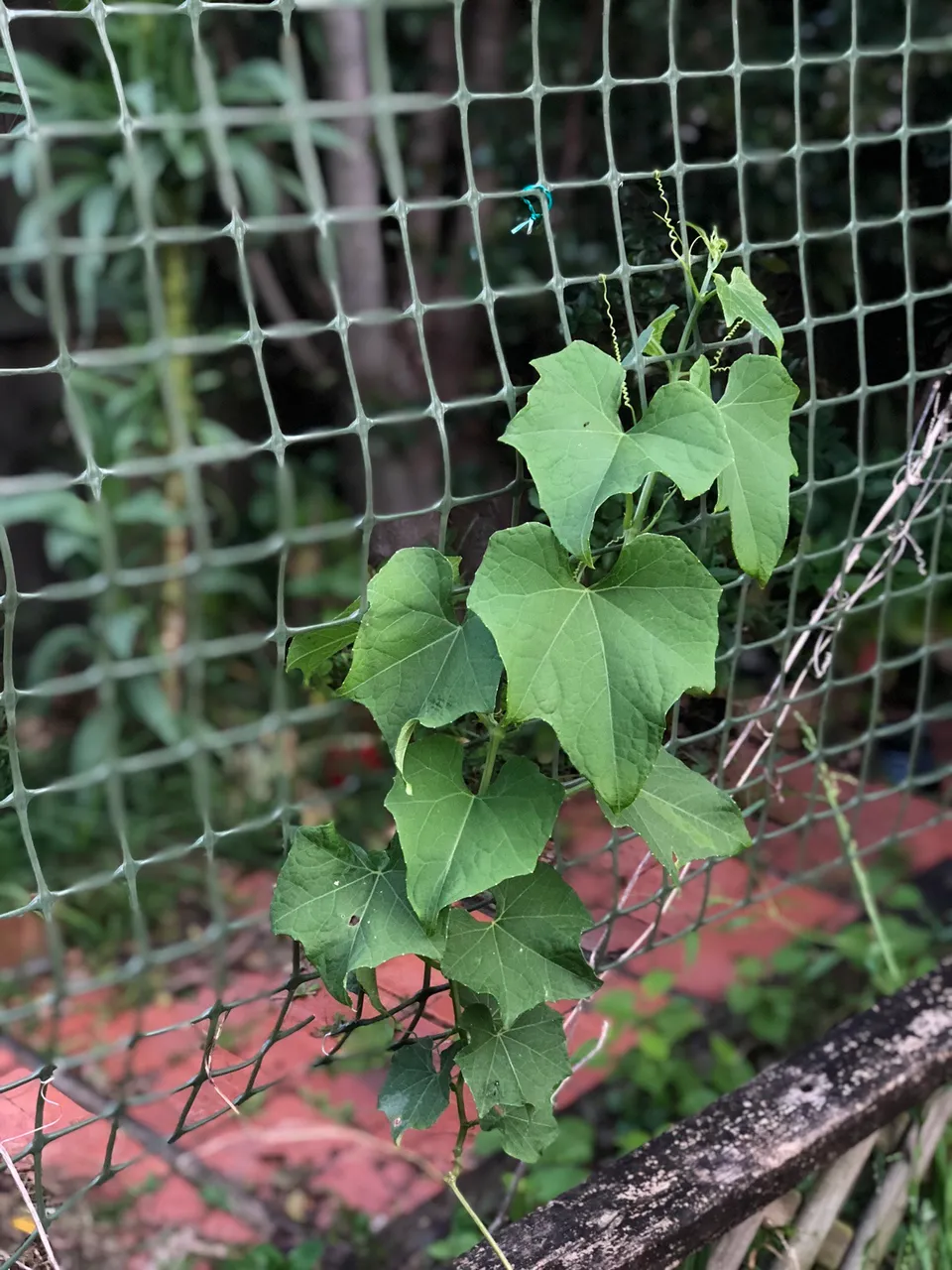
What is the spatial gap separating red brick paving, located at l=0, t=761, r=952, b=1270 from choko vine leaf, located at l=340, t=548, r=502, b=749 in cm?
28

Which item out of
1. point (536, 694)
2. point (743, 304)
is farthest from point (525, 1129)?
point (743, 304)

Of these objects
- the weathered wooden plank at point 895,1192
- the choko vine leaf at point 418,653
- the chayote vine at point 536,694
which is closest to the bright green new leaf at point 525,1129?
the chayote vine at point 536,694

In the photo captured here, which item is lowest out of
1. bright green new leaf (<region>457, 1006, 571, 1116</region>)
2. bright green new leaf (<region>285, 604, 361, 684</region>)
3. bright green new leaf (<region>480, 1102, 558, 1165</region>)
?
bright green new leaf (<region>480, 1102, 558, 1165</region>)

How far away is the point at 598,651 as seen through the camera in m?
0.76

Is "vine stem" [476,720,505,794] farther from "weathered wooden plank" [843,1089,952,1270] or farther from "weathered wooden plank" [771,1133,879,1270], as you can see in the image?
"weathered wooden plank" [843,1089,952,1270]

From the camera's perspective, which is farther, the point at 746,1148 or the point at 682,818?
the point at 746,1148

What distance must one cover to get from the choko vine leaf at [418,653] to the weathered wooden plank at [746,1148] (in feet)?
1.55

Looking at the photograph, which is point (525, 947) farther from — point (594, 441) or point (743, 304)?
point (743, 304)

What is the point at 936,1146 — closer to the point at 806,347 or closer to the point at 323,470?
the point at 806,347

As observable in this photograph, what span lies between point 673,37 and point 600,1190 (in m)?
0.96

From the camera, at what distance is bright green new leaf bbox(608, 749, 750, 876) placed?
90 cm

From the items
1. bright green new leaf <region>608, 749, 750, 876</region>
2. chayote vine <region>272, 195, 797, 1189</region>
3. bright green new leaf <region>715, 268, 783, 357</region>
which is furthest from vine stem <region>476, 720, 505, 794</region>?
bright green new leaf <region>715, 268, 783, 357</region>

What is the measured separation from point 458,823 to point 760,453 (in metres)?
0.34

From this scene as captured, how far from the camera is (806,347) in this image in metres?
1.06
